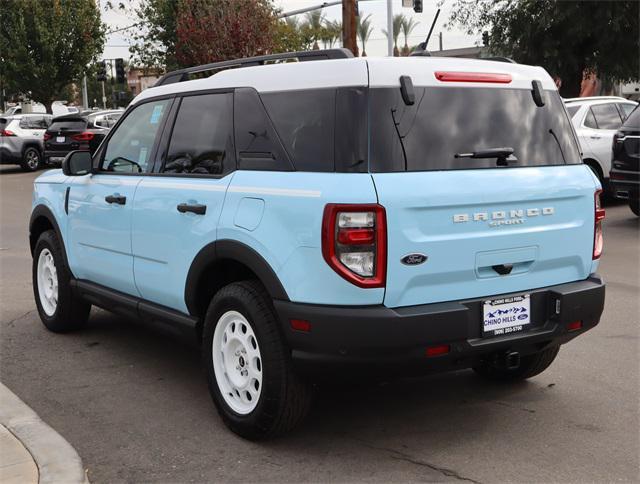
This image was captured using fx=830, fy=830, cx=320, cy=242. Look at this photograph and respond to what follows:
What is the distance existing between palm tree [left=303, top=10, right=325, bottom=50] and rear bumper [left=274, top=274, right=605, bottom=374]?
154 feet

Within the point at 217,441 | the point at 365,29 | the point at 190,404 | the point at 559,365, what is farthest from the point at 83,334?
the point at 365,29

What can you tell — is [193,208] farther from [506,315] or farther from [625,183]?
[625,183]

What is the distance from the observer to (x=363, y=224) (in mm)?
3676

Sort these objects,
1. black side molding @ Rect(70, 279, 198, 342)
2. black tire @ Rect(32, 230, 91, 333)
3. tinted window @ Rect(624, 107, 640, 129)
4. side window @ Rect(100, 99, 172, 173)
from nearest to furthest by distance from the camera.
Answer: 1. black side molding @ Rect(70, 279, 198, 342)
2. side window @ Rect(100, 99, 172, 173)
3. black tire @ Rect(32, 230, 91, 333)
4. tinted window @ Rect(624, 107, 640, 129)

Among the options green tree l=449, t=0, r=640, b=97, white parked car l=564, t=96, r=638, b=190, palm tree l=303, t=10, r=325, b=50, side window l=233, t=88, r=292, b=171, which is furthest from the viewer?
palm tree l=303, t=10, r=325, b=50

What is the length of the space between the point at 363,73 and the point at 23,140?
23734 mm

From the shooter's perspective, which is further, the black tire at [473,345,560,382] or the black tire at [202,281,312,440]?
the black tire at [473,345,560,382]

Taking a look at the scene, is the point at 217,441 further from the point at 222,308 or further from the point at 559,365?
the point at 559,365

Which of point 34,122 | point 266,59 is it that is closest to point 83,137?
point 34,122

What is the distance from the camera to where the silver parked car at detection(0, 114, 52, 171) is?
25219 mm

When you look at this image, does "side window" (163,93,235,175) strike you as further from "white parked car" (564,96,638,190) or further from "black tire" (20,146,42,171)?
"black tire" (20,146,42,171)

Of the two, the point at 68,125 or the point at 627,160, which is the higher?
the point at 68,125

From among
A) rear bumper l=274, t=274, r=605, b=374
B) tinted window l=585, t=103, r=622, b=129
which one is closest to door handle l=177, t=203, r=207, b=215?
rear bumper l=274, t=274, r=605, b=374

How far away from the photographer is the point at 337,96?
393 cm
